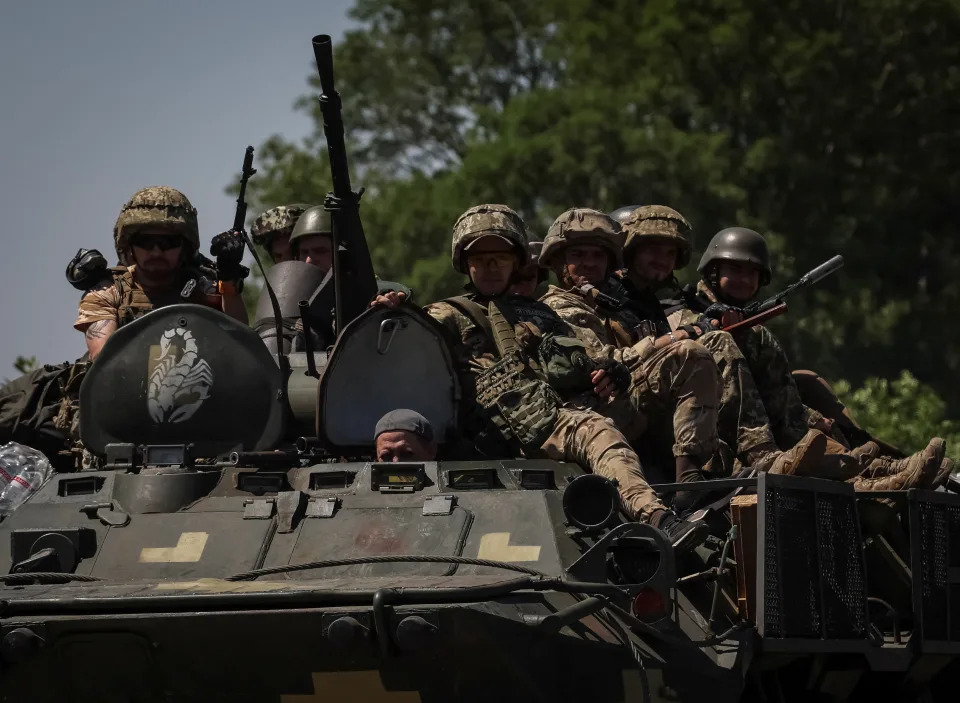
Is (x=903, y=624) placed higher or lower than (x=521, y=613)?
lower

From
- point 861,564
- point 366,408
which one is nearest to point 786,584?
point 861,564

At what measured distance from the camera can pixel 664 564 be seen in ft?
29.5

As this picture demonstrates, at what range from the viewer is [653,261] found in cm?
1306

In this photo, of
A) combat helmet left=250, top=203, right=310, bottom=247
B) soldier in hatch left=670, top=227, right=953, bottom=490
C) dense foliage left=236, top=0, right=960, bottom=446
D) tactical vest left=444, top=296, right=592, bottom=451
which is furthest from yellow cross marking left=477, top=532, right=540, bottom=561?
dense foliage left=236, top=0, right=960, bottom=446

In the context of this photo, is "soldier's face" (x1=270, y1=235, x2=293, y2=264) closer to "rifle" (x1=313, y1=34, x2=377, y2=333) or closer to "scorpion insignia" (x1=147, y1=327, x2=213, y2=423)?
"rifle" (x1=313, y1=34, x2=377, y2=333)

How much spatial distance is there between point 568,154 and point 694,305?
635 inches

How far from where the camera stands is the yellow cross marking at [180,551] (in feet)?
31.8

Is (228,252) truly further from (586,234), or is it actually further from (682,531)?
(682,531)

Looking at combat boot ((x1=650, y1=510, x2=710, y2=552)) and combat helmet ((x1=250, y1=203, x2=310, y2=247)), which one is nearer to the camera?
combat boot ((x1=650, y1=510, x2=710, y2=552))

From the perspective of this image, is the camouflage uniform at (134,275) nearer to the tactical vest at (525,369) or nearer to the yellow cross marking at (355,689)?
the tactical vest at (525,369)

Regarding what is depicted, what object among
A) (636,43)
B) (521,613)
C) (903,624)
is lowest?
(903,624)

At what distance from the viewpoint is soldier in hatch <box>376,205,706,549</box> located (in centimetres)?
1043

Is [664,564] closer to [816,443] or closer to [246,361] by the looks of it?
[816,443]

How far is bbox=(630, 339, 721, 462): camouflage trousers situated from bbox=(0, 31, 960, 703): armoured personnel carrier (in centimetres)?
36
